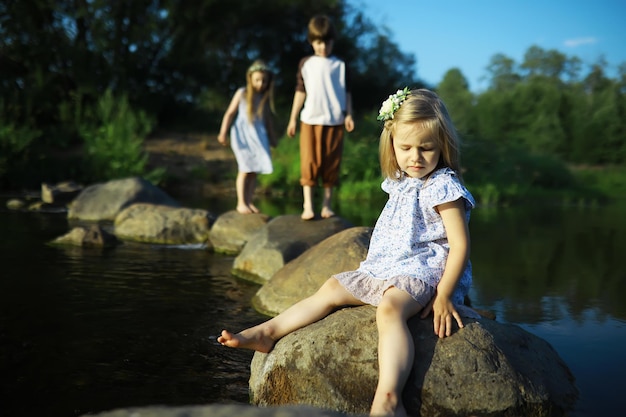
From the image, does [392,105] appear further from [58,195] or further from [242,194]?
[58,195]

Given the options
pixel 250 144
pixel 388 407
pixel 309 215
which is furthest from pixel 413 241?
pixel 250 144

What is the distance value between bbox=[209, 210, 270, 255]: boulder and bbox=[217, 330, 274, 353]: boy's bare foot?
445 cm

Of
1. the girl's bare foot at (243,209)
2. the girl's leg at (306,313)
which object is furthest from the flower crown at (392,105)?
the girl's bare foot at (243,209)

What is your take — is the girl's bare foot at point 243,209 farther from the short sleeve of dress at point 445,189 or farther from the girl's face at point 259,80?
the short sleeve of dress at point 445,189

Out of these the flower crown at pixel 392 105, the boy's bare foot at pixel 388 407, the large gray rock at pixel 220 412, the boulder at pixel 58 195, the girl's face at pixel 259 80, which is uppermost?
the girl's face at pixel 259 80

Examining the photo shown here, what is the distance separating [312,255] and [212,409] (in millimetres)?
3467

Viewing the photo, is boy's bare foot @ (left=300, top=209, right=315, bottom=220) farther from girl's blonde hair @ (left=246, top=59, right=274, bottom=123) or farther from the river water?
girl's blonde hair @ (left=246, top=59, right=274, bottom=123)

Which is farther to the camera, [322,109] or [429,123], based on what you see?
[322,109]

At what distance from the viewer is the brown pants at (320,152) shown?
7090mm

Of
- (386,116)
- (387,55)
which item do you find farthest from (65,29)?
(386,116)

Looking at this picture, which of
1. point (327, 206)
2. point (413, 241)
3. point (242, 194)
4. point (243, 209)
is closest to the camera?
point (413, 241)

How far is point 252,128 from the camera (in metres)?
9.03

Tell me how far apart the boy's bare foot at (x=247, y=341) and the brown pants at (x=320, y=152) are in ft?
12.9

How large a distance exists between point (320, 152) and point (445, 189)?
13.2 feet
